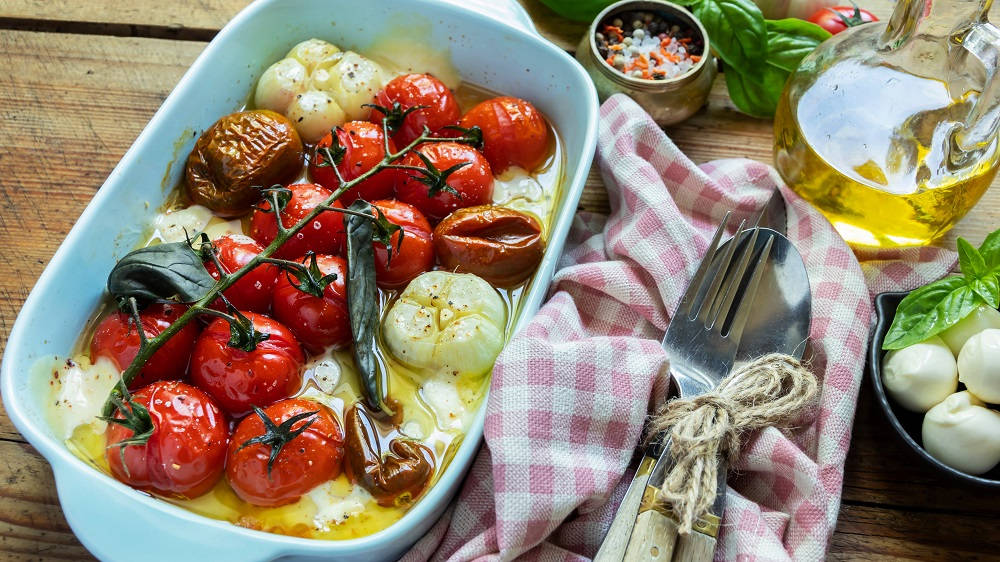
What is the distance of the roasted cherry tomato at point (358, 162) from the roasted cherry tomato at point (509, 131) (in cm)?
19

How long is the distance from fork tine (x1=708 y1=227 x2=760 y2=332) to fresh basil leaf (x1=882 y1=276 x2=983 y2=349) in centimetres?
26

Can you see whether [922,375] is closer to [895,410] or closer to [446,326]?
[895,410]

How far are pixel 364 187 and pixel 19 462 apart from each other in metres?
0.77

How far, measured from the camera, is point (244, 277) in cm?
152

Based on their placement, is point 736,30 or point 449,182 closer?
point 449,182

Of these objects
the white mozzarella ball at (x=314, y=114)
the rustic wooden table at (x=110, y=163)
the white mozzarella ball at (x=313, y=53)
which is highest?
the white mozzarella ball at (x=313, y=53)

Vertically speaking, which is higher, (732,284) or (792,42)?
(792,42)

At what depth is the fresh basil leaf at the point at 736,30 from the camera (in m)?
1.96

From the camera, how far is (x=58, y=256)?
4.70 feet

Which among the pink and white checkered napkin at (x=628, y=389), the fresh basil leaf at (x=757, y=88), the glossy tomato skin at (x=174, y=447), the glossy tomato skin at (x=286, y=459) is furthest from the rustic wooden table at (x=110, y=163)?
the glossy tomato skin at (x=286, y=459)

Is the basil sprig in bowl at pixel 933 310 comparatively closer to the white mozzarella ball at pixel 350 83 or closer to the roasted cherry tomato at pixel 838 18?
the roasted cherry tomato at pixel 838 18

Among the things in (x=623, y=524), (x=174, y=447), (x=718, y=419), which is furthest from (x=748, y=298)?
(x=174, y=447)

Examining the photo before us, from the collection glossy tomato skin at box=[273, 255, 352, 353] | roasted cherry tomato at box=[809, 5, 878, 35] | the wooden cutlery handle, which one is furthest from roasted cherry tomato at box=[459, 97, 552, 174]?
roasted cherry tomato at box=[809, 5, 878, 35]

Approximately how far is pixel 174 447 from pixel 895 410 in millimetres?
1174
